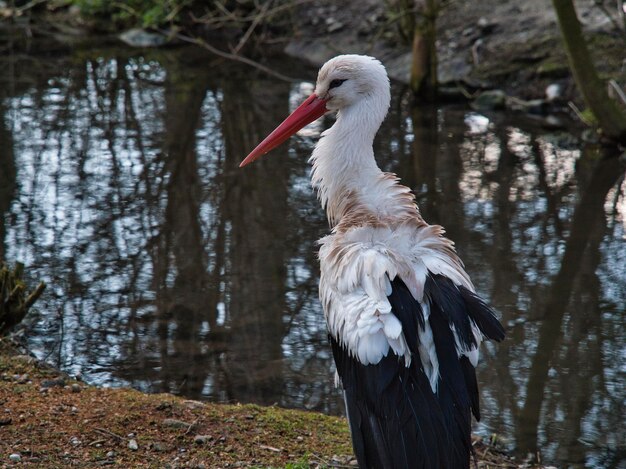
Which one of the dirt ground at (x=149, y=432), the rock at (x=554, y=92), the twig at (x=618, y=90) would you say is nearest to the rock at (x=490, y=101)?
the rock at (x=554, y=92)

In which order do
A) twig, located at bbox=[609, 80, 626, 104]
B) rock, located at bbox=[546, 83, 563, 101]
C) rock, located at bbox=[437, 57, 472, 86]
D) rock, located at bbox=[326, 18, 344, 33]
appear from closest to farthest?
1. twig, located at bbox=[609, 80, 626, 104]
2. rock, located at bbox=[546, 83, 563, 101]
3. rock, located at bbox=[437, 57, 472, 86]
4. rock, located at bbox=[326, 18, 344, 33]

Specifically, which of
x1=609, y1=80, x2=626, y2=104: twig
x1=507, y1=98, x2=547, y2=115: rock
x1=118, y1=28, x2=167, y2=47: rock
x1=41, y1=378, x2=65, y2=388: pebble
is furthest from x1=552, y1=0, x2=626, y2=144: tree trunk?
x1=118, y1=28, x2=167, y2=47: rock

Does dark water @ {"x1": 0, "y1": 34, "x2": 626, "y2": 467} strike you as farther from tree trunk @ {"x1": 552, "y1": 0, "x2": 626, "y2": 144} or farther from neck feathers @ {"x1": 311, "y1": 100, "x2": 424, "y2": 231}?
neck feathers @ {"x1": 311, "y1": 100, "x2": 424, "y2": 231}

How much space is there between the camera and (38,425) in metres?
4.75

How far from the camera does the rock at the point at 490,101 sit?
1402cm

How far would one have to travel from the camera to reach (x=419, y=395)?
3.83m

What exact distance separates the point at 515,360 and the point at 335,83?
2.82m

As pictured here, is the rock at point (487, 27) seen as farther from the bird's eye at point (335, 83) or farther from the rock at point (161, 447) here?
the rock at point (161, 447)

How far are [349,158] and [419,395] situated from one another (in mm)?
1356

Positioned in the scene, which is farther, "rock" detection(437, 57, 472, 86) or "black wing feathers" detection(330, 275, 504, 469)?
"rock" detection(437, 57, 472, 86)

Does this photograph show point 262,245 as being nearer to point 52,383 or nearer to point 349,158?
point 52,383

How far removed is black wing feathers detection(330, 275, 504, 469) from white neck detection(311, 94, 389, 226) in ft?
2.47

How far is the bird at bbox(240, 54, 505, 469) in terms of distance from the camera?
379 cm

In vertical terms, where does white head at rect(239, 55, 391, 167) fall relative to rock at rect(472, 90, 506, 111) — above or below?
below
